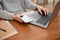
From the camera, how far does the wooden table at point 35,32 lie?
1.12 m

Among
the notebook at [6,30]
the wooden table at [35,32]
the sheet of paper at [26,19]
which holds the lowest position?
the wooden table at [35,32]

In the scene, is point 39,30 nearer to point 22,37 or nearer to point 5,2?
point 22,37

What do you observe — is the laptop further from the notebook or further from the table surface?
the notebook

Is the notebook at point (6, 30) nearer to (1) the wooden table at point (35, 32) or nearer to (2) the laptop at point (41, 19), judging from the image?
(1) the wooden table at point (35, 32)

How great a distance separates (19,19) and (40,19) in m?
0.22

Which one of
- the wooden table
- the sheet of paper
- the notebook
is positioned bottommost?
the wooden table

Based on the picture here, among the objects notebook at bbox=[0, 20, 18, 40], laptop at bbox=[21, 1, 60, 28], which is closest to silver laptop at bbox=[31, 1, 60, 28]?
laptop at bbox=[21, 1, 60, 28]

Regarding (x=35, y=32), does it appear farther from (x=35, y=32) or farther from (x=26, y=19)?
(x=26, y=19)

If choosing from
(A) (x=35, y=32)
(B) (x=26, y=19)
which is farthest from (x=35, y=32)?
(B) (x=26, y=19)

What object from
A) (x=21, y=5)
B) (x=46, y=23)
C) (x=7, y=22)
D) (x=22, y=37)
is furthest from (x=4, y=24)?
(x=21, y=5)

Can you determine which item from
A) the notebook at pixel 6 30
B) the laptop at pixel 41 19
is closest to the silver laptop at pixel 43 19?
the laptop at pixel 41 19

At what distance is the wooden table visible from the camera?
112cm

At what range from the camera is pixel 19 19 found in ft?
4.46

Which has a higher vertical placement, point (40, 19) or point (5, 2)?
point (5, 2)
